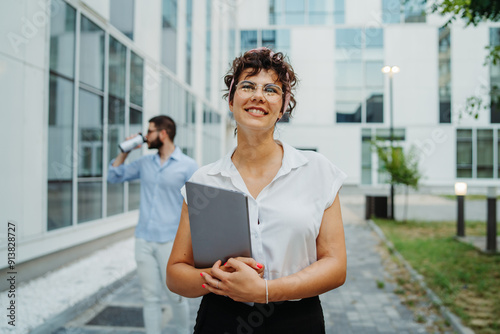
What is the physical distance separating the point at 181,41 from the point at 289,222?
41.2 feet

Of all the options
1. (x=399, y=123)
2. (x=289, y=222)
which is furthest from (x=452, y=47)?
(x=289, y=222)

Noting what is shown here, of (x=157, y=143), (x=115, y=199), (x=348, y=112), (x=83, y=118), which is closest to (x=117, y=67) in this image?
(x=83, y=118)

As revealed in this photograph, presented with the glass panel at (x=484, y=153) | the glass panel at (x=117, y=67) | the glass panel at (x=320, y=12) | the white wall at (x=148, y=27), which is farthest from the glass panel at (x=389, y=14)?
the glass panel at (x=117, y=67)

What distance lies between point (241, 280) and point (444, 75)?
27.8m

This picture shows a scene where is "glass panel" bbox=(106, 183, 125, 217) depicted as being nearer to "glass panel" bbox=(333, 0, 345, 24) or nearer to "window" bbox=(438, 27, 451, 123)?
"glass panel" bbox=(333, 0, 345, 24)

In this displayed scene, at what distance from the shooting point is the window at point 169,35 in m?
11.4

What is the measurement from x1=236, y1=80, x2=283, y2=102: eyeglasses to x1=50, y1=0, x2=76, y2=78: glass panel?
547cm

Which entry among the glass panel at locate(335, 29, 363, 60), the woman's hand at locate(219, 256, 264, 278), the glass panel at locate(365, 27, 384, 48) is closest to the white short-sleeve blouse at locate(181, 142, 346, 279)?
the woman's hand at locate(219, 256, 264, 278)

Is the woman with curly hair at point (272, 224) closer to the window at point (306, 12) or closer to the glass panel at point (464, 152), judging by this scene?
the window at point (306, 12)

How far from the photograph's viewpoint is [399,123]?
2609 centimetres

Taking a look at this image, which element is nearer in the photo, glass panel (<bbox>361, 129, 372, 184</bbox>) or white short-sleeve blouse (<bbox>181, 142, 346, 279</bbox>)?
white short-sleeve blouse (<bbox>181, 142, 346, 279</bbox>)

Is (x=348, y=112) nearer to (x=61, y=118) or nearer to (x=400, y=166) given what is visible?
(x=400, y=166)

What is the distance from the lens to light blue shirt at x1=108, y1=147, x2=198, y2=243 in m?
3.78

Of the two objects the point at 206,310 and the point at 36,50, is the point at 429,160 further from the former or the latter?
the point at 206,310
